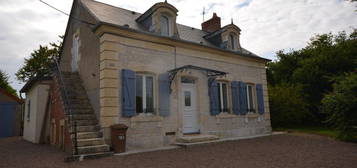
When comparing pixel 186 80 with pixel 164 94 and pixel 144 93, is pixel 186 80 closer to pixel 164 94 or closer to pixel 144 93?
pixel 164 94

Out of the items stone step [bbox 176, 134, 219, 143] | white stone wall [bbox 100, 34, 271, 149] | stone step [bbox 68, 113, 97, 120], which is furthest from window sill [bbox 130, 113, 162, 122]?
stone step [bbox 68, 113, 97, 120]

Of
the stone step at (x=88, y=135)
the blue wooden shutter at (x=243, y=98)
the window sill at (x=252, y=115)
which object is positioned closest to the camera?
the stone step at (x=88, y=135)

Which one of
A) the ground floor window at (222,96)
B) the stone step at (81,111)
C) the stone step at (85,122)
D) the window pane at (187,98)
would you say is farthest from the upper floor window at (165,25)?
the stone step at (85,122)

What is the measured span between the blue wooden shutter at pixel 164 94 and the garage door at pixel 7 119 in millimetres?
12285

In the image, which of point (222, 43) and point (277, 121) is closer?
point (222, 43)

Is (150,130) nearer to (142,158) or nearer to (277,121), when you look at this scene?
(142,158)

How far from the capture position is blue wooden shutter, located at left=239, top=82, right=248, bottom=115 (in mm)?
10508

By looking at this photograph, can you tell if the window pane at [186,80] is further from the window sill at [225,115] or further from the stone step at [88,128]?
the stone step at [88,128]

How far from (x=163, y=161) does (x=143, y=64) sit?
3.49 m

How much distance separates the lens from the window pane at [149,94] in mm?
7762

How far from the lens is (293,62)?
64.5 ft

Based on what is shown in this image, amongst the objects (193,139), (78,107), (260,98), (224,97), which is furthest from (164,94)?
(260,98)

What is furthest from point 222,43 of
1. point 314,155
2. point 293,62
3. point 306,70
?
point 293,62

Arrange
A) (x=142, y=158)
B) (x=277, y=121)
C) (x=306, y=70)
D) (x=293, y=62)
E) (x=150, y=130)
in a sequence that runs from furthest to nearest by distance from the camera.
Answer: (x=293, y=62)
(x=306, y=70)
(x=277, y=121)
(x=150, y=130)
(x=142, y=158)
